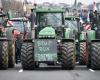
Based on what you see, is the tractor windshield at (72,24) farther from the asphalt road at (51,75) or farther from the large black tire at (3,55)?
the asphalt road at (51,75)

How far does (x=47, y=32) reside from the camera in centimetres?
2492

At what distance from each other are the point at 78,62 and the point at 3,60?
20.9ft

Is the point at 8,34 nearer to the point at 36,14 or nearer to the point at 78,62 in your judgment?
the point at 36,14

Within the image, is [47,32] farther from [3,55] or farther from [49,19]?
[3,55]

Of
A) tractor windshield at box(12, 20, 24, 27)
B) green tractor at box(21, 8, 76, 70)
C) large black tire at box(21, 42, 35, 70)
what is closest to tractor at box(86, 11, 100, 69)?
green tractor at box(21, 8, 76, 70)

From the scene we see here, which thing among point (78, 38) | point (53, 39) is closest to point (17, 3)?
point (78, 38)

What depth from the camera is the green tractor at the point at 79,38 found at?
2826 cm

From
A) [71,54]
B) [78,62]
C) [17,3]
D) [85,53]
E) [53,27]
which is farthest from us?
[17,3]

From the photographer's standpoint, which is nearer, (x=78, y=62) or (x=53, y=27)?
(x=53, y=27)

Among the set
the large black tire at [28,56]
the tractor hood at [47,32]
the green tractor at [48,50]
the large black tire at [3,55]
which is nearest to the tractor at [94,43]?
the green tractor at [48,50]

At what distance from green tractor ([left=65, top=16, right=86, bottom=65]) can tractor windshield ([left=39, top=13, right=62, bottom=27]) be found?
2679 mm

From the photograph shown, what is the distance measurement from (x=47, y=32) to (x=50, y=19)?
132cm

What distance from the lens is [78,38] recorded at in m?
30.6

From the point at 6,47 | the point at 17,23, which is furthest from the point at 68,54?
the point at 17,23
